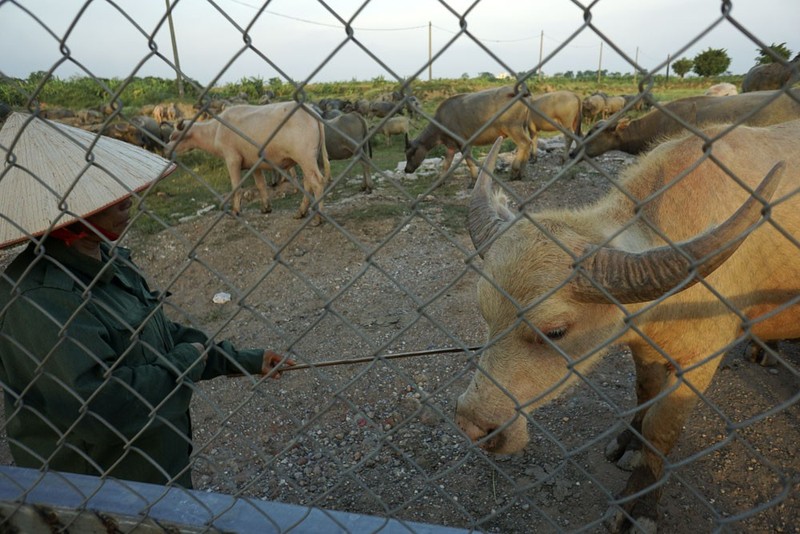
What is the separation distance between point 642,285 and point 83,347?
2.02m

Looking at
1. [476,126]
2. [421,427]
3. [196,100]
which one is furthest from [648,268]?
[476,126]

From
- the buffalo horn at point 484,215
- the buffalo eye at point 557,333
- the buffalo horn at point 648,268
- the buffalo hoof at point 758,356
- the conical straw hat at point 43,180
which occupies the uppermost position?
the conical straw hat at point 43,180

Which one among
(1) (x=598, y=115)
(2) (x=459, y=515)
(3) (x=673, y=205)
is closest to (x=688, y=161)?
(3) (x=673, y=205)

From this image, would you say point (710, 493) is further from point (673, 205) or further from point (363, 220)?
point (363, 220)

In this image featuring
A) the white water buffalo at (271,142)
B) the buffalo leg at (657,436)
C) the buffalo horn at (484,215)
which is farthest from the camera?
the white water buffalo at (271,142)

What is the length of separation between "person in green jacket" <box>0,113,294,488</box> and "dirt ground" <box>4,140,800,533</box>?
0.29 meters

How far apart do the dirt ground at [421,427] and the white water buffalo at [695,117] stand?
11.9 ft

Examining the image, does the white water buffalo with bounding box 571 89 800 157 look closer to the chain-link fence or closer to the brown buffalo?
the brown buffalo

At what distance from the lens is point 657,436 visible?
2.88m

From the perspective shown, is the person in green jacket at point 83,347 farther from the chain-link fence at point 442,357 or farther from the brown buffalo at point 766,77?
the brown buffalo at point 766,77

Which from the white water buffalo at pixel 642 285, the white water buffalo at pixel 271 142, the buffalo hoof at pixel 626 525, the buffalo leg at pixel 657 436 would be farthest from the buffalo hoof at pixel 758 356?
the white water buffalo at pixel 271 142

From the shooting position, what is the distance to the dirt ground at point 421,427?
1946 millimetres

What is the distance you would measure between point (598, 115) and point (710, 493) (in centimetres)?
2372

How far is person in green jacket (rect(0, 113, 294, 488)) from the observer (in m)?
1.83
